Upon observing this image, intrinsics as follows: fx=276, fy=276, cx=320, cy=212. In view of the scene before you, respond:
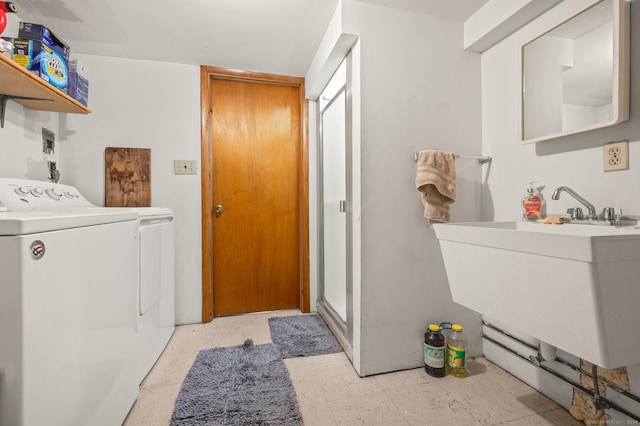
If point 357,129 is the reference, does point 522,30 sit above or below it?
above

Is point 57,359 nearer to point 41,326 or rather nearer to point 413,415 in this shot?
point 41,326

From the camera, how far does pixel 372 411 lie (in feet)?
3.98

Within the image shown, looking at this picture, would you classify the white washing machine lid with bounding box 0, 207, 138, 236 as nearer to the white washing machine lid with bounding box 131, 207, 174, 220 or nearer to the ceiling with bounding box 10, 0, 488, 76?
the white washing machine lid with bounding box 131, 207, 174, 220

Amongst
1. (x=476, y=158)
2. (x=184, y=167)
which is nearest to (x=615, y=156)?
(x=476, y=158)

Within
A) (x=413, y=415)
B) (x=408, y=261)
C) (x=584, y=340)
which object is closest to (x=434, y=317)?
(x=408, y=261)

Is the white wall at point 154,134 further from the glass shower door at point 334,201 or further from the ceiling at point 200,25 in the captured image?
the glass shower door at point 334,201

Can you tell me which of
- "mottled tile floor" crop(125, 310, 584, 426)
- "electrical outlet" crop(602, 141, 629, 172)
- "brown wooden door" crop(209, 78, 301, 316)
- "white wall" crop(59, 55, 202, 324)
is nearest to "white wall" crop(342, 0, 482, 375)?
"mottled tile floor" crop(125, 310, 584, 426)

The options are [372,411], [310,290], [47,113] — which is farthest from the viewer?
[310,290]

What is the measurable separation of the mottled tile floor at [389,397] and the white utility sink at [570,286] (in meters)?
0.54

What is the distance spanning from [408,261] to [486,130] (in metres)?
0.89

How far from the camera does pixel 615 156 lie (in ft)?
3.37

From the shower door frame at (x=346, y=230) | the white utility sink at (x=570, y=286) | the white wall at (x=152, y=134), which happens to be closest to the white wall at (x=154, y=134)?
the white wall at (x=152, y=134)

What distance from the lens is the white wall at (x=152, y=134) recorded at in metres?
1.93

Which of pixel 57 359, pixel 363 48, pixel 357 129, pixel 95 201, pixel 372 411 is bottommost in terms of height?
pixel 372 411
